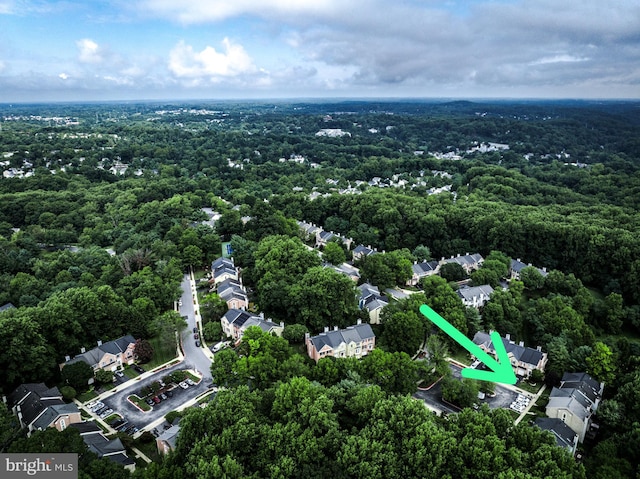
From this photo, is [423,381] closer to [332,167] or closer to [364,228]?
[364,228]

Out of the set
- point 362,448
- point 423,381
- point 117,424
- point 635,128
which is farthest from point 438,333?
point 635,128

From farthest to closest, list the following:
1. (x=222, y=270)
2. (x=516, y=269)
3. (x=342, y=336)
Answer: (x=516, y=269) < (x=222, y=270) < (x=342, y=336)

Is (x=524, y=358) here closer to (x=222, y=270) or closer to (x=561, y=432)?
(x=561, y=432)

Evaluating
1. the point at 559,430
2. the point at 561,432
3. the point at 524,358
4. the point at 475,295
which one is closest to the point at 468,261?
the point at 475,295

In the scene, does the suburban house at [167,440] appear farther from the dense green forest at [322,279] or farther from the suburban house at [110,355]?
the suburban house at [110,355]
